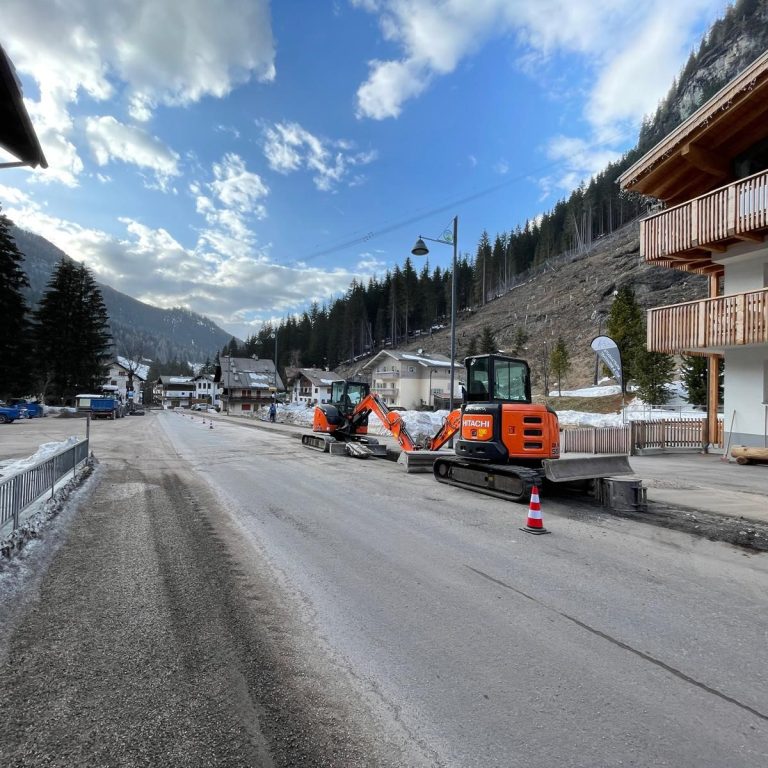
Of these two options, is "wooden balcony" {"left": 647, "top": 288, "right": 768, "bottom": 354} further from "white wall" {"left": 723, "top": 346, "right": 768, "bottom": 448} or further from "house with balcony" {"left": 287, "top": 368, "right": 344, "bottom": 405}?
"house with balcony" {"left": 287, "top": 368, "right": 344, "bottom": 405}

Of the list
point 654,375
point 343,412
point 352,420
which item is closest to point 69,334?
point 343,412

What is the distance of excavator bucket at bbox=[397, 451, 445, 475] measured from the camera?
43.4ft

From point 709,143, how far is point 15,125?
19.9 metres

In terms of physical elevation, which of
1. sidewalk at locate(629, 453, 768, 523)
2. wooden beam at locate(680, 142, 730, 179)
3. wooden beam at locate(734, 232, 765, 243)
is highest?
wooden beam at locate(680, 142, 730, 179)

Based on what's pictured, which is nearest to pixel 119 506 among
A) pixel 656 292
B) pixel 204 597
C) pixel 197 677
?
pixel 204 597

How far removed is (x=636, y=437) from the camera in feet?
59.3

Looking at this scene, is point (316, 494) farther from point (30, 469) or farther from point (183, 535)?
point (30, 469)

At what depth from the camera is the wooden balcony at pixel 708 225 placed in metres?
14.1

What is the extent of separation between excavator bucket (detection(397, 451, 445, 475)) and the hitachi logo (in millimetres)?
2560

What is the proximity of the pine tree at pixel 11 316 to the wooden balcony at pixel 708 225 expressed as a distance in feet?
147

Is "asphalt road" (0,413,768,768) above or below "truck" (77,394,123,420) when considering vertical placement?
below

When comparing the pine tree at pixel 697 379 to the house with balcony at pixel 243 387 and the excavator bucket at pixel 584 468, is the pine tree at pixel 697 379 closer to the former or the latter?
the excavator bucket at pixel 584 468

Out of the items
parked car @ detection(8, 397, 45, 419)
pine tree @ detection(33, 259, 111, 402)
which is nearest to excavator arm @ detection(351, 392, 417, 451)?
parked car @ detection(8, 397, 45, 419)

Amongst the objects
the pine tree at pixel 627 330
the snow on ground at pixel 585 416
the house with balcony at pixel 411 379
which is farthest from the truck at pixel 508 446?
the house with balcony at pixel 411 379
